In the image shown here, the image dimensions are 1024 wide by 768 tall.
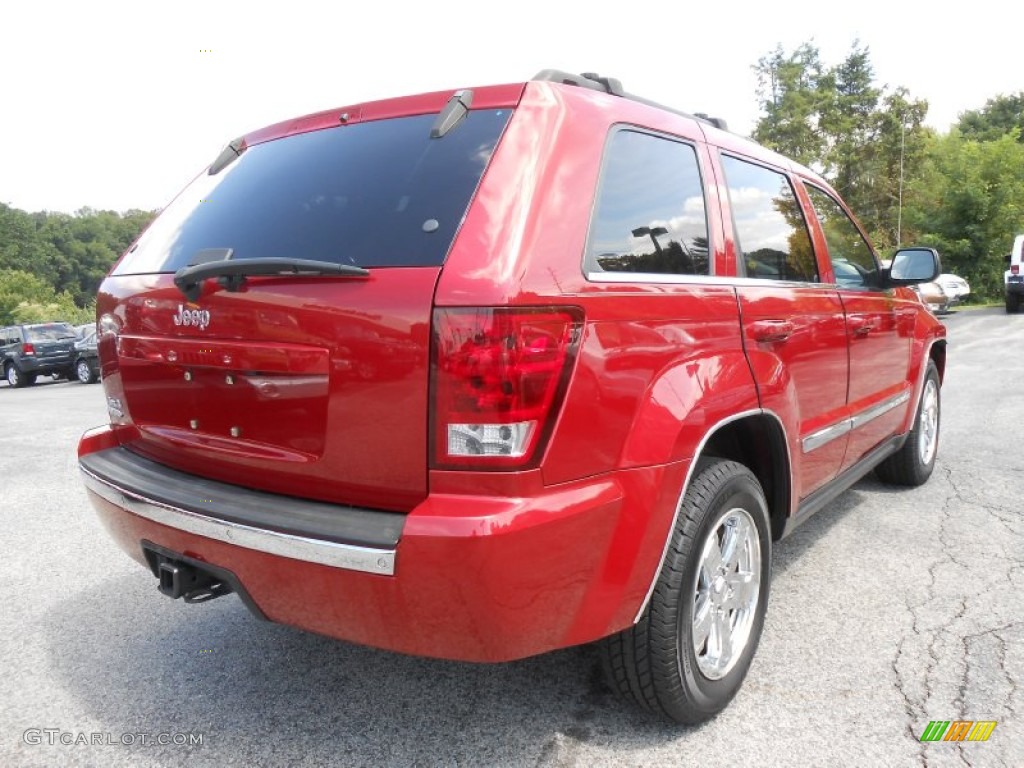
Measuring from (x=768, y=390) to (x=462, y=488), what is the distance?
4.05 feet

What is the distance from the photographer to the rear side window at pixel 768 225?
9.05 ft

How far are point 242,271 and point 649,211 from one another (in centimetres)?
118

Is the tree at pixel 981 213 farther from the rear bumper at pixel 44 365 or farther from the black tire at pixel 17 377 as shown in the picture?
the black tire at pixel 17 377

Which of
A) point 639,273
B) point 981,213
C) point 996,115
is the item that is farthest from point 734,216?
point 996,115

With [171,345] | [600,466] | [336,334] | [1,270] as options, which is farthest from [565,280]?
[1,270]

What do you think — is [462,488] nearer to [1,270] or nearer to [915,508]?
[915,508]

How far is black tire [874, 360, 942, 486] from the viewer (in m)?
4.62

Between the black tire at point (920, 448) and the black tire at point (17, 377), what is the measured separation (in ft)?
73.0

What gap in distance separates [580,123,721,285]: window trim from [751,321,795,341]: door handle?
25 centimetres

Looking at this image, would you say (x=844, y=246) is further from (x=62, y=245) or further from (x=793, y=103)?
(x=62, y=245)

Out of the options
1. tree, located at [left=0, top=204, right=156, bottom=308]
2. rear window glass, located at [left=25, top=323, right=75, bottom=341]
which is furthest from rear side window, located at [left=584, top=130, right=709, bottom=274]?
tree, located at [left=0, top=204, right=156, bottom=308]

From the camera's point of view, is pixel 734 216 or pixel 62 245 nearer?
pixel 734 216

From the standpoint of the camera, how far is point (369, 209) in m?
2.07

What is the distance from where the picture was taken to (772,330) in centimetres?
262
